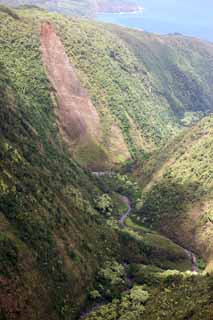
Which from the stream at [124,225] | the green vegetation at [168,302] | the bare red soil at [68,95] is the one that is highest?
the bare red soil at [68,95]

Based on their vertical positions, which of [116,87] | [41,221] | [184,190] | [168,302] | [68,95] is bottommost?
[184,190]

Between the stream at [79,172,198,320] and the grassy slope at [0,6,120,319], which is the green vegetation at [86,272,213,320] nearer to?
the stream at [79,172,198,320]

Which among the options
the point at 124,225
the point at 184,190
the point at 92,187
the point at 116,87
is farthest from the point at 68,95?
the point at 124,225

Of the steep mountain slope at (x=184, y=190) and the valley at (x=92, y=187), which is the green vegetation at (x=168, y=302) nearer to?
the valley at (x=92, y=187)

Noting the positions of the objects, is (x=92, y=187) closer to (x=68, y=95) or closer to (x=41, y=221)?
(x=41, y=221)

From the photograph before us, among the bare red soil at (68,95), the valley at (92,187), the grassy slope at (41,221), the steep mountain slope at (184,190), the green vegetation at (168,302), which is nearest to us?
the green vegetation at (168,302)

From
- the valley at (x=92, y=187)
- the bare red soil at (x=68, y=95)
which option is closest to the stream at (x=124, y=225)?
the valley at (x=92, y=187)
